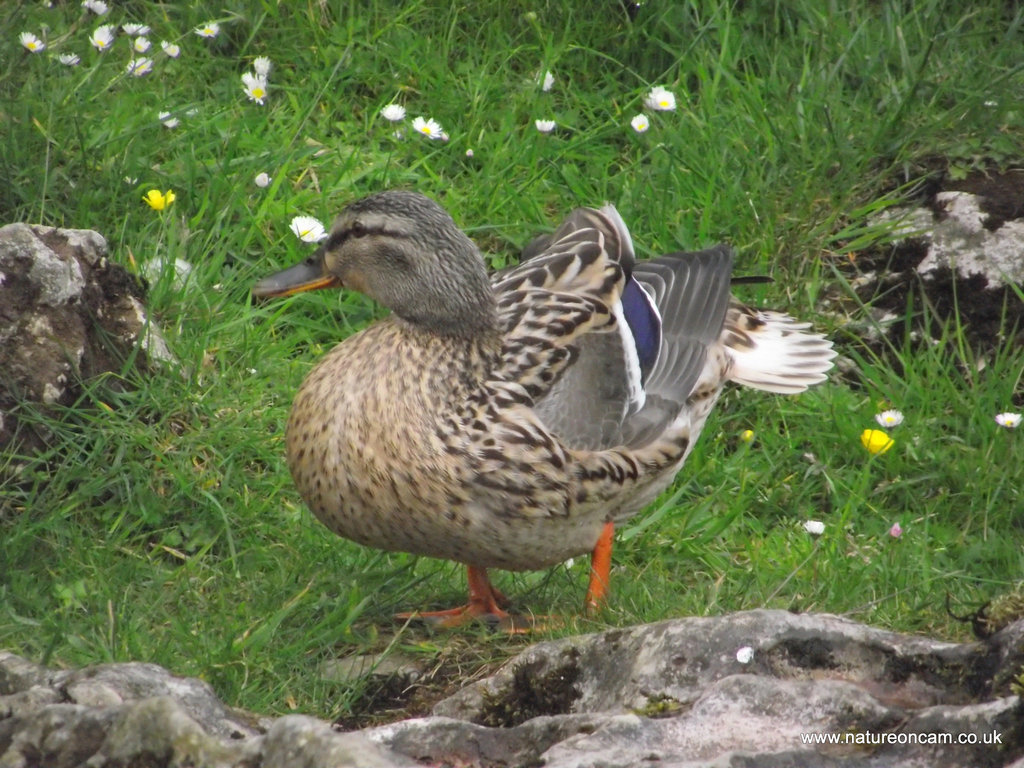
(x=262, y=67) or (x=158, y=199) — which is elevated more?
(x=262, y=67)

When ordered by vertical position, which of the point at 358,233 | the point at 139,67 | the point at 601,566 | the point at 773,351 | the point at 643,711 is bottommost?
the point at 601,566

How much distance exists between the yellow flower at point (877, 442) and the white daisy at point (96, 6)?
3724mm

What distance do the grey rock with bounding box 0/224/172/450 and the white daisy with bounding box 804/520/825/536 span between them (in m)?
2.28

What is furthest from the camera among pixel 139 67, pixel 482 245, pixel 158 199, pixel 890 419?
pixel 139 67

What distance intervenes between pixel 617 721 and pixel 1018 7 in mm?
4696

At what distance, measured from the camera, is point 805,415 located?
5.34 m

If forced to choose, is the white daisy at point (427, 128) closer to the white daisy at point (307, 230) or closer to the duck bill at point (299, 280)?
the white daisy at point (307, 230)

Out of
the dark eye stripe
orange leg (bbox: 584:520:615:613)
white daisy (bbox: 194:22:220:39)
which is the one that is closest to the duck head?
the dark eye stripe

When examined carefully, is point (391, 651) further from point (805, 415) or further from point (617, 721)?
point (805, 415)

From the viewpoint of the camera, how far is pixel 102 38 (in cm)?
602

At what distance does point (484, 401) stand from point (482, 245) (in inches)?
74.0

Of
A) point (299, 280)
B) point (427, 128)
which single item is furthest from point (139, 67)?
point (299, 280)

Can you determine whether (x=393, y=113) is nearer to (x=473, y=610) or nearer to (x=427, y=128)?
(x=427, y=128)

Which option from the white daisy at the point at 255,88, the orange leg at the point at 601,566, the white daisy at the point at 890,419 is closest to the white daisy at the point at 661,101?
the white daisy at the point at 255,88
